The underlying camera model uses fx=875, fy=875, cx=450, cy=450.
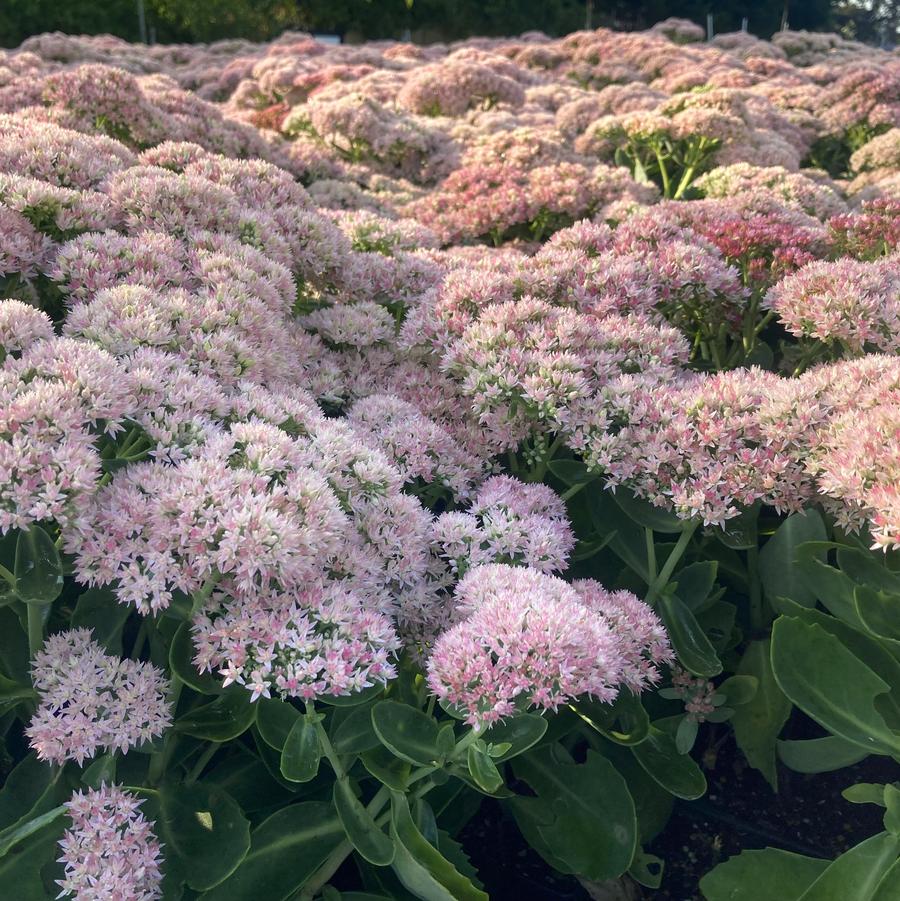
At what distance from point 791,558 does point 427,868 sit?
109 cm

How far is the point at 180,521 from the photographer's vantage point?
1.38m

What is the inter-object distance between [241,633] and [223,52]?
45.3ft

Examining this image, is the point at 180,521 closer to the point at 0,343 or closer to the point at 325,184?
the point at 0,343

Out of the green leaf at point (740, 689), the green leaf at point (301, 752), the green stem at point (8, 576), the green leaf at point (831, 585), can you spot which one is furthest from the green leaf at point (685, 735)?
the green stem at point (8, 576)

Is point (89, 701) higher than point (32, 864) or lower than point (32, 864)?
higher

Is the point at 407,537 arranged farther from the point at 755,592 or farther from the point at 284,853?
the point at 755,592

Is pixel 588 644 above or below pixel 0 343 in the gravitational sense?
below

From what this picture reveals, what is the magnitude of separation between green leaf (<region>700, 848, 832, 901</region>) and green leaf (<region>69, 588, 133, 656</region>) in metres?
1.20

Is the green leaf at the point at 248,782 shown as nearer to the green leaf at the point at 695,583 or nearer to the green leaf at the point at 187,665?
the green leaf at the point at 187,665

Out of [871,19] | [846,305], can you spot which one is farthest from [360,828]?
[871,19]

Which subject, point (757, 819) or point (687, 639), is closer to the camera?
point (687, 639)

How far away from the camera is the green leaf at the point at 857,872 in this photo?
145 cm

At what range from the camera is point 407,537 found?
1742 millimetres

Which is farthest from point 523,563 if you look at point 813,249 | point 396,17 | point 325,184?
point 396,17
